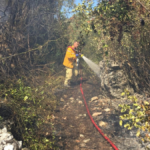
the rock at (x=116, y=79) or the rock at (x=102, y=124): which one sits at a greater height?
the rock at (x=116, y=79)

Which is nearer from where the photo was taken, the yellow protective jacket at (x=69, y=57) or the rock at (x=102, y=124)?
the rock at (x=102, y=124)

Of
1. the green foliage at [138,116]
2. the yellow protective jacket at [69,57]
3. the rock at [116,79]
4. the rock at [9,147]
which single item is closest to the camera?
the green foliage at [138,116]

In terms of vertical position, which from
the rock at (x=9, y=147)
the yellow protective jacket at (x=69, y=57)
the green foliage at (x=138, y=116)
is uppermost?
the yellow protective jacket at (x=69, y=57)

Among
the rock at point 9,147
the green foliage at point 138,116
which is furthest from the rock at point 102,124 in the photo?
the rock at point 9,147

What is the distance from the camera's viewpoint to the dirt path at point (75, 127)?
293 cm

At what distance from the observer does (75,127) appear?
11.7 ft

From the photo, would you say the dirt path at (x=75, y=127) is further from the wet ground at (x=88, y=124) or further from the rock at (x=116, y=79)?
the rock at (x=116, y=79)

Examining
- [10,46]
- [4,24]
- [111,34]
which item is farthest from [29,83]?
[111,34]

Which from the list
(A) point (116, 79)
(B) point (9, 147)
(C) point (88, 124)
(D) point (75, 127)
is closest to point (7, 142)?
(B) point (9, 147)

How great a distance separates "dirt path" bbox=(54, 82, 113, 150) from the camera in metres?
2.93

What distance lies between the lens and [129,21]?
130 inches

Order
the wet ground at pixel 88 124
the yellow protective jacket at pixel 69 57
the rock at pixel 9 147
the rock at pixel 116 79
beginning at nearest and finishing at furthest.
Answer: the rock at pixel 9 147 → the wet ground at pixel 88 124 → the rock at pixel 116 79 → the yellow protective jacket at pixel 69 57

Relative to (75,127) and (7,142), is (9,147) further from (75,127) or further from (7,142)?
(75,127)

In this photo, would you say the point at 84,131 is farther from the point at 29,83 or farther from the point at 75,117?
the point at 29,83
